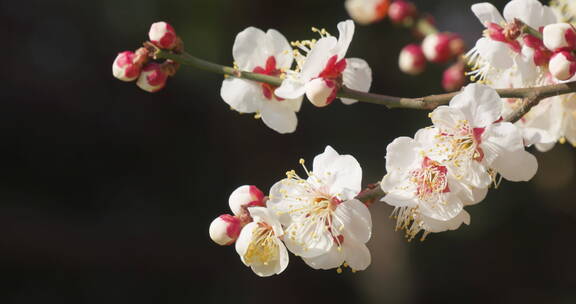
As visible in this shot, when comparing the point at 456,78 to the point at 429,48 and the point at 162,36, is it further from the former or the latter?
the point at 162,36

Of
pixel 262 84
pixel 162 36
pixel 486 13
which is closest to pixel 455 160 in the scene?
pixel 486 13

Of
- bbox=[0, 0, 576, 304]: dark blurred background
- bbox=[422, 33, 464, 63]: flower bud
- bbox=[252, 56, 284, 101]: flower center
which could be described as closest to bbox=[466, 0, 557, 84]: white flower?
bbox=[252, 56, 284, 101]: flower center

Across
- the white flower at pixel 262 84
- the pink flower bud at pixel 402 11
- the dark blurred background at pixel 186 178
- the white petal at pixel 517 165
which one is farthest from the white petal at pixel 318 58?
the dark blurred background at pixel 186 178

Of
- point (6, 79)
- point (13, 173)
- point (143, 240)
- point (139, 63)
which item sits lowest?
point (139, 63)

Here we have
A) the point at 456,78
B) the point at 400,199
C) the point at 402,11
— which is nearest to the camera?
the point at 400,199

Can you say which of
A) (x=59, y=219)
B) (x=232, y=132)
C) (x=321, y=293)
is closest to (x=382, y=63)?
(x=232, y=132)

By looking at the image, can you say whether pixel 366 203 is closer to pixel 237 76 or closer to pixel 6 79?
pixel 237 76
